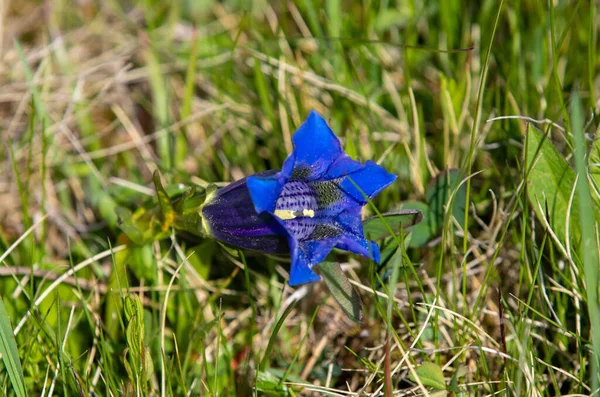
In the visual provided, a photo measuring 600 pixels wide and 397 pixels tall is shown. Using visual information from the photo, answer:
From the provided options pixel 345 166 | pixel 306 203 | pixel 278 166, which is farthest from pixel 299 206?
pixel 278 166

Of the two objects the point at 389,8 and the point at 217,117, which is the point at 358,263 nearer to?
the point at 217,117

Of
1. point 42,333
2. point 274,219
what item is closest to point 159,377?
point 42,333

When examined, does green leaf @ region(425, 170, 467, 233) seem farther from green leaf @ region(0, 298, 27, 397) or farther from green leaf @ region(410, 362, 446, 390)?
green leaf @ region(0, 298, 27, 397)

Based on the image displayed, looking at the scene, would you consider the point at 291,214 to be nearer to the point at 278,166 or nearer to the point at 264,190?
the point at 264,190

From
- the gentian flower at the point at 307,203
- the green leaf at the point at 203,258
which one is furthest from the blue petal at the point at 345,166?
the green leaf at the point at 203,258

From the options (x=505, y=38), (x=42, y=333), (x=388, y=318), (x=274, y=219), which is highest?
(x=505, y=38)

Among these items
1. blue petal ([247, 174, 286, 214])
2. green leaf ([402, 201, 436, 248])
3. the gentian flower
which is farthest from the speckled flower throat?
green leaf ([402, 201, 436, 248])
